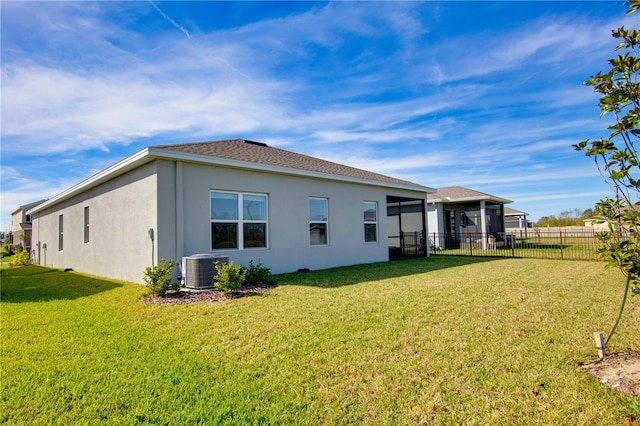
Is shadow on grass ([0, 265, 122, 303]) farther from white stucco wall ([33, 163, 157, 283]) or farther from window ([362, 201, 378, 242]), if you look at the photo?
window ([362, 201, 378, 242])

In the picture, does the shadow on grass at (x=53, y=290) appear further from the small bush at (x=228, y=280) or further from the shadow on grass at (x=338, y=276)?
the shadow on grass at (x=338, y=276)

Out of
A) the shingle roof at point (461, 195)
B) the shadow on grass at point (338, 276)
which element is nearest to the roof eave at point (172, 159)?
the shadow on grass at point (338, 276)

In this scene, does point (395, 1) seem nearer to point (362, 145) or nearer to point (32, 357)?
point (362, 145)

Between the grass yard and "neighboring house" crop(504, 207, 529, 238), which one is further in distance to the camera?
"neighboring house" crop(504, 207, 529, 238)

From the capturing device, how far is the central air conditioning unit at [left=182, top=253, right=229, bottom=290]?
7227 mm

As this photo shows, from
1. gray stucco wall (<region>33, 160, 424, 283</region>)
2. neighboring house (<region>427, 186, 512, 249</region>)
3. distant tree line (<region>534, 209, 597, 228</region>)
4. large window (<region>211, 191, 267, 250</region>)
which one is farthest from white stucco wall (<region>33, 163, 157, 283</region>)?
distant tree line (<region>534, 209, 597, 228</region>)

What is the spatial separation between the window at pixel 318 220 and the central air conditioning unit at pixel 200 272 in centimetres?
403

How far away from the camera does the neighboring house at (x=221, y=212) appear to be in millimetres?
7977

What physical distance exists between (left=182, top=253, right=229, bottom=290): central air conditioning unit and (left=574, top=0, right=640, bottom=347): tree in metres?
6.51

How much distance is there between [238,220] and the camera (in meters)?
9.11

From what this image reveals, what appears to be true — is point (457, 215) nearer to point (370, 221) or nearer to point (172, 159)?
point (370, 221)

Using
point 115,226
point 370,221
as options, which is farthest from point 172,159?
point 370,221

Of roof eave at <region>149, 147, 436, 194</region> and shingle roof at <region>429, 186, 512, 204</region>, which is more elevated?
shingle roof at <region>429, 186, 512, 204</region>

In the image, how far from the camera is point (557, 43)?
8.88 metres
